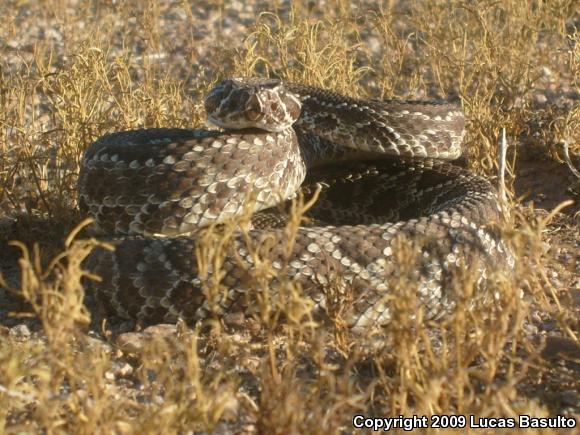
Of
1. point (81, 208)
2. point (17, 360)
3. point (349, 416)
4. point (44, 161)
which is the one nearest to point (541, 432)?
point (349, 416)

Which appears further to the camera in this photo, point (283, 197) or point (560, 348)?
point (283, 197)

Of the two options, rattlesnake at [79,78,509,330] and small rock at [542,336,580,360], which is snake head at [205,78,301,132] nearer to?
rattlesnake at [79,78,509,330]

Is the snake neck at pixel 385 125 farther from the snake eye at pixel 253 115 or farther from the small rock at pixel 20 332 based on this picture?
the small rock at pixel 20 332

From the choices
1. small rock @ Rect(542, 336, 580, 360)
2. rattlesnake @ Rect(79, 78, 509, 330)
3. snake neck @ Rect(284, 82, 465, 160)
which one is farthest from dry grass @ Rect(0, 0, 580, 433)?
snake neck @ Rect(284, 82, 465, 160)

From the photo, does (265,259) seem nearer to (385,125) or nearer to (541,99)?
(385,125)

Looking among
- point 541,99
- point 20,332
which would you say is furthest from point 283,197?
point 541,99

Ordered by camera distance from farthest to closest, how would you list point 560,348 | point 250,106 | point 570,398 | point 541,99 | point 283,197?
point 541,99, point 250,106, point 283,197, point 560,348, point 570,398

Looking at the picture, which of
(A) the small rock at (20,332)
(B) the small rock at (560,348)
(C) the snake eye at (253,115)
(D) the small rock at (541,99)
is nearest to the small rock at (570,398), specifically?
(B) the small rock at (560,348)

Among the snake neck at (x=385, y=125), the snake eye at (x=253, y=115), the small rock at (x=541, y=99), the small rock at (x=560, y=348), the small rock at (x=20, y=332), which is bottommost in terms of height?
the small rock at (x=20, y=332)
